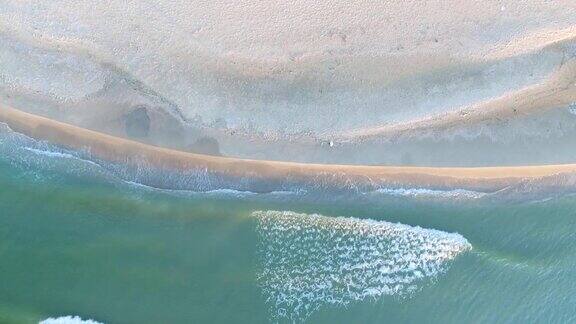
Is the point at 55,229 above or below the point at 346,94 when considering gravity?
below

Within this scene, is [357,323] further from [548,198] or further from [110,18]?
[110,18]

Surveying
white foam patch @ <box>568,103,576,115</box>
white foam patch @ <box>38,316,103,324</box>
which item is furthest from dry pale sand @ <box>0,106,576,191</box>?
white foam patch @ <box>38,316,103,324</box>

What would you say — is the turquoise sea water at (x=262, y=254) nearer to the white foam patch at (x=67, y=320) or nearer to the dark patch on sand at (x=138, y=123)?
the white foam patch at (x=67, y=320)

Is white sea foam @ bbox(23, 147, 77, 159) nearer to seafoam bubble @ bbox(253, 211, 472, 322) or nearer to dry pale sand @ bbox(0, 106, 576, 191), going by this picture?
dry pale sand @ bbox(0, 106, 576, 191)

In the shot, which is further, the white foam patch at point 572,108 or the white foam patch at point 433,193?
the white foam patch at point 572,108

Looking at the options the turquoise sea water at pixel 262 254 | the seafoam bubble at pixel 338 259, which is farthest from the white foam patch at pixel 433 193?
the seafoam bubble at pixel 338 259

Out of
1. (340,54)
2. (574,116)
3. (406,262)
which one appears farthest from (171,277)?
(574,116)
